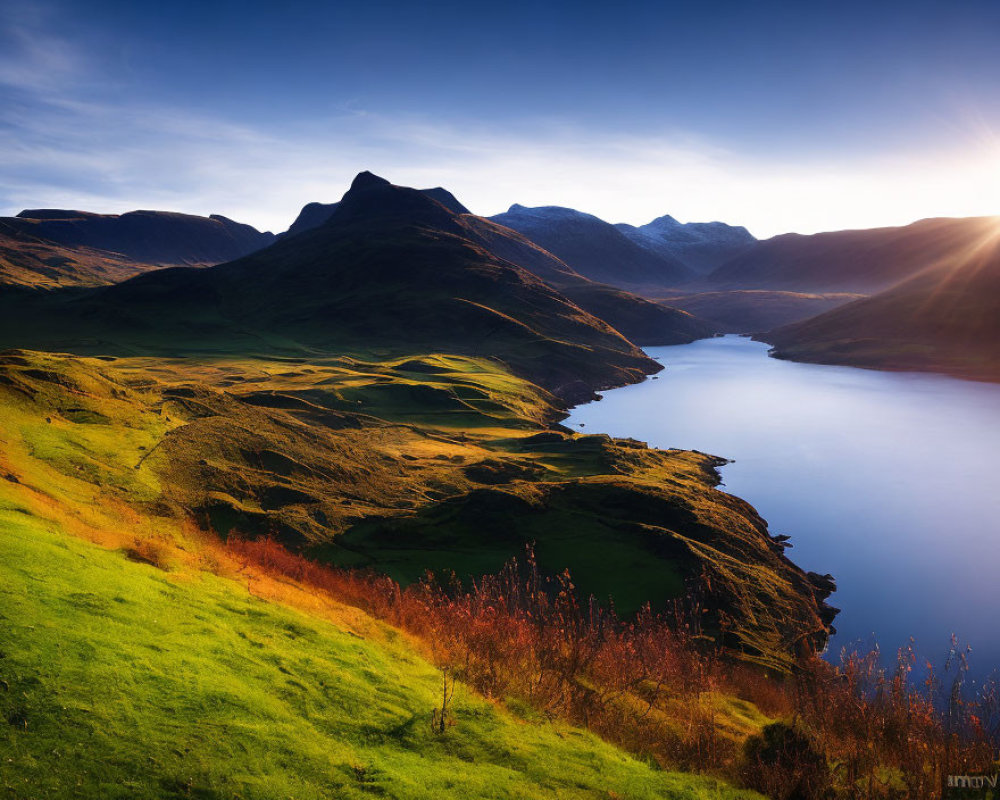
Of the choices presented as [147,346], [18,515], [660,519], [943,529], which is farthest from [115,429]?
[147,346]

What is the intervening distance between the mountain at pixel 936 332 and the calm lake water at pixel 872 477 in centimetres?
1929

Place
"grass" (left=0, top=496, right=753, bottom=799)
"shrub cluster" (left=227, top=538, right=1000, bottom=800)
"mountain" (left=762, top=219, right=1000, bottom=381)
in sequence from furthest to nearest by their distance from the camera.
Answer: "mountain" (left=762, top=219, right=1000, bottom=381) < "shrub cluster" (left=227, top=538, right=1000, bottom=800) < "grass" (left=0, top=496, right=753, bottom=799)

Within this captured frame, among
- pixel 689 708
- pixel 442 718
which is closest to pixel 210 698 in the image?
pixel 442 718

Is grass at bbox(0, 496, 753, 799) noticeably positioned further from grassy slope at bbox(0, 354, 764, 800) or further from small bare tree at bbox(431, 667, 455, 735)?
small bare tree at bbox(431, 667, 455, 735)

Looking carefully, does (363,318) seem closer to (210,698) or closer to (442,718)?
(442,718)

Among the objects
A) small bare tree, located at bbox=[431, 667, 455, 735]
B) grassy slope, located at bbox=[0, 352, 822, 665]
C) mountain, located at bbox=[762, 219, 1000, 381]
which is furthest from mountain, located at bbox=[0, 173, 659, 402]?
small bare tree, located at bbox=[431, 667, 455, 735]

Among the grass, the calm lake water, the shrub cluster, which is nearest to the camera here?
the grass

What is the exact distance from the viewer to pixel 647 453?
195 feet

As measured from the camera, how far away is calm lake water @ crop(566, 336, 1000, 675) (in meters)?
39.2

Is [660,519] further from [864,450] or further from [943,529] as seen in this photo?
→ [864,450]

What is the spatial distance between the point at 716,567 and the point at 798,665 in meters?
7.00

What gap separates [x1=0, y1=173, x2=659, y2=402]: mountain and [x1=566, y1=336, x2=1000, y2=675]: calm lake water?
825 inches

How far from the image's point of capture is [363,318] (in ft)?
542

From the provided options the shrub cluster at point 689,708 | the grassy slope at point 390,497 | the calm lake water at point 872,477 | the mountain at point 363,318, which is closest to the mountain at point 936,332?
the calm lake water at point 872,477
